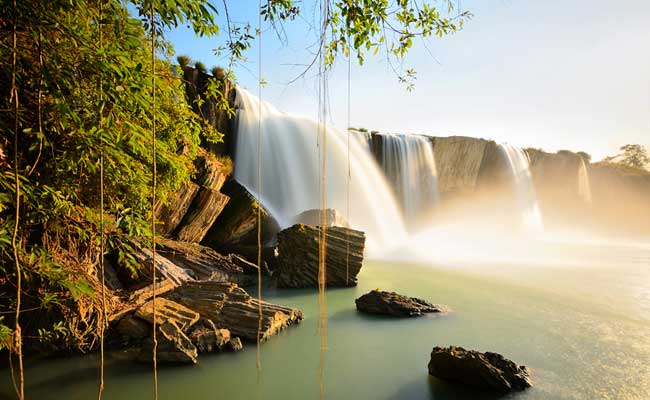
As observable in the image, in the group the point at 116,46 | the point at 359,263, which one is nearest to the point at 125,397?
the point at 116,46

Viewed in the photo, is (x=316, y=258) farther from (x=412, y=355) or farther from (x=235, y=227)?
(x=412, y=355)

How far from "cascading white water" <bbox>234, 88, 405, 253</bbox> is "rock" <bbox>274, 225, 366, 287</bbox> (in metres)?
4.17

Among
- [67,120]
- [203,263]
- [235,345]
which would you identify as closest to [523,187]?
[203,263]

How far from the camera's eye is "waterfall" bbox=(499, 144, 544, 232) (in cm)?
2162

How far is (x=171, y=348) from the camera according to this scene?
361cm

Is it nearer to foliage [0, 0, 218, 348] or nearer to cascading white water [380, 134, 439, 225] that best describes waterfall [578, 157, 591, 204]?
cascading white water [380, 134, 439, 225]

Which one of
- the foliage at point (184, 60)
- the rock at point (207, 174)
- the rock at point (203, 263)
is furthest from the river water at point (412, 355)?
the foliage at point (184, 60)

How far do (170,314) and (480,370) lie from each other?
3.21m

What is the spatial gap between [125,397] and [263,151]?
1050cm

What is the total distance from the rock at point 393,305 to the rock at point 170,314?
2.48 m

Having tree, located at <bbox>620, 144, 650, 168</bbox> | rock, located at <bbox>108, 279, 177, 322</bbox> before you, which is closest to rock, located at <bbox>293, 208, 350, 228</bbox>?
rock, located at <bbox>108, 279, 177, 322</bbox>

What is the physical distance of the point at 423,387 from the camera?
11.0ft

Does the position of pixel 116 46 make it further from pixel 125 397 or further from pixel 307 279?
pixel 307 279

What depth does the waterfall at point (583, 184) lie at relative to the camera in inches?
1045
